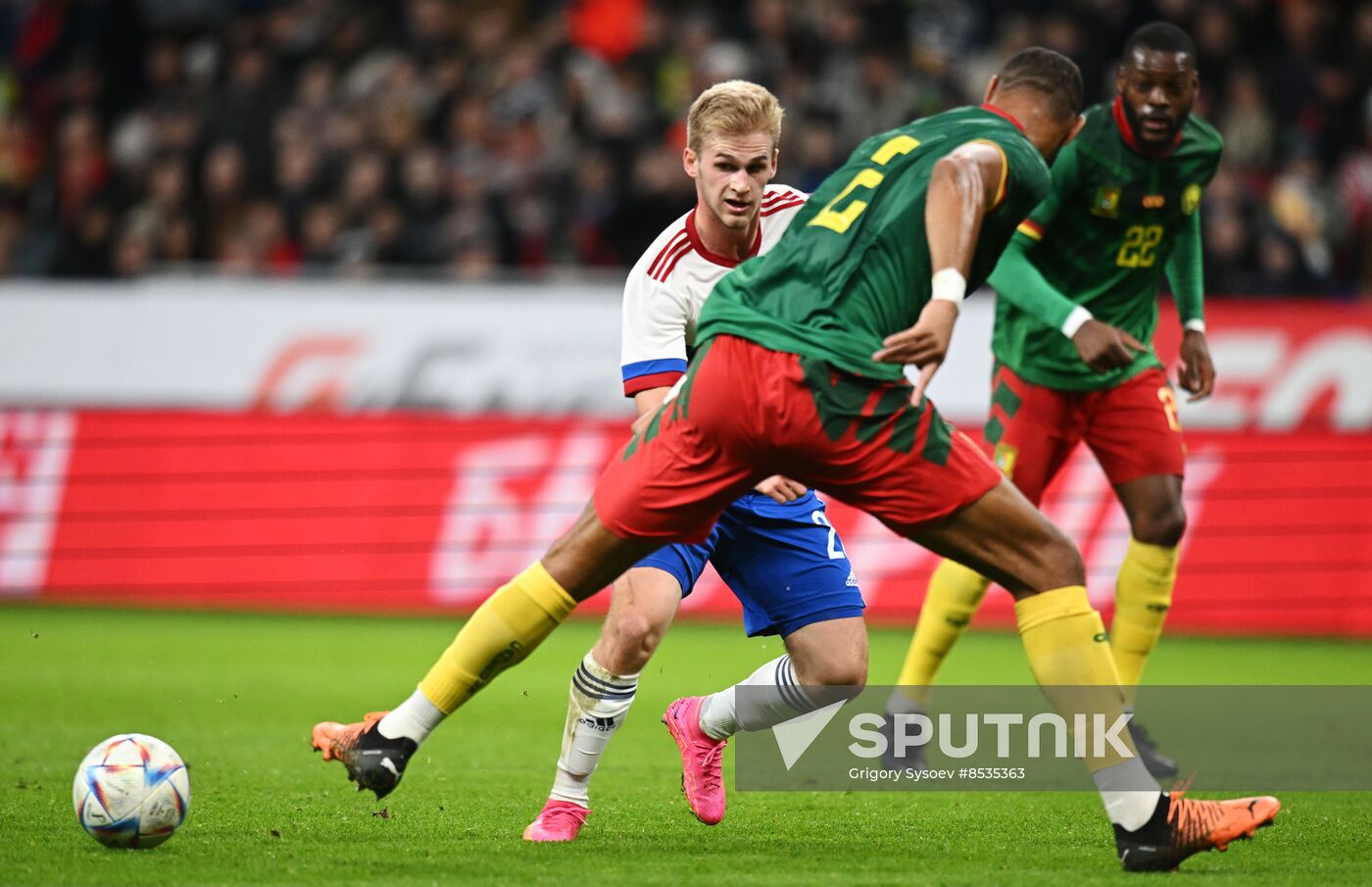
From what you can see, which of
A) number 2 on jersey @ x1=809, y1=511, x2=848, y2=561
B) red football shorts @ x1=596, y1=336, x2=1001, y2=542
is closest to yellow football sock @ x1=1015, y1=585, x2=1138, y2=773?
red football shorts @ x1=596, y1=336, x2=1001, y2=542

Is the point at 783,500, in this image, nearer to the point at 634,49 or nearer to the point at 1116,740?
the point at 1116,740

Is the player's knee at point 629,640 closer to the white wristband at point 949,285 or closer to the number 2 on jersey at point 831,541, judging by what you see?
the number 2 on jersey at point 831,541

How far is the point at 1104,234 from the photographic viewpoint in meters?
6.95

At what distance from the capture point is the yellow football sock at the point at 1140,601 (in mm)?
6801

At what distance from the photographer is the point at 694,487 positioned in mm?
4688

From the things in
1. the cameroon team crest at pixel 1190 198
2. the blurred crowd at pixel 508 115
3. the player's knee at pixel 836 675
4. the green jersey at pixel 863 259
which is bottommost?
the blurred crowd at pixel 508 115

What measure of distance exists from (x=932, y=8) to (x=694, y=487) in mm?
12069

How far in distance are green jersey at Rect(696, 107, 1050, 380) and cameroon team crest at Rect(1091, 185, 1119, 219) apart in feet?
7.33

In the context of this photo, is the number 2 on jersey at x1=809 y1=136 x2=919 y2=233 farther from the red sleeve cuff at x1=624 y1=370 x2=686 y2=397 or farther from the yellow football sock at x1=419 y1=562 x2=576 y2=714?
the yellow football sock at x1=419 y1=562 x2=576 y2=714

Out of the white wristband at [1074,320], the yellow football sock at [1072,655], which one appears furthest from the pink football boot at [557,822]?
the white wristband at [1074,320]

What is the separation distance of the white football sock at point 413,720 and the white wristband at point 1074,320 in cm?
267

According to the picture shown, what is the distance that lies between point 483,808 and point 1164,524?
9.26ft

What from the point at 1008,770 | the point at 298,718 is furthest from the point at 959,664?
the point at 298,718

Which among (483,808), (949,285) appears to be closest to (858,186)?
(949,285)
